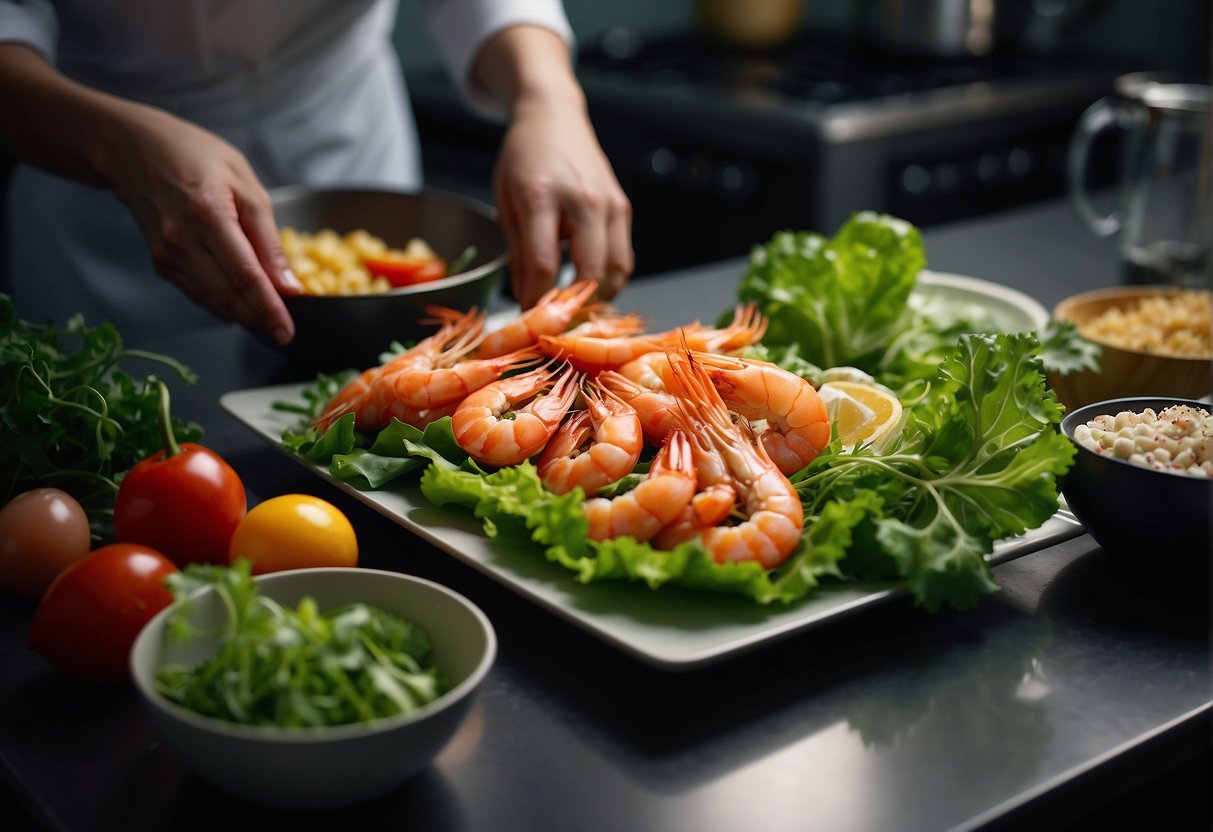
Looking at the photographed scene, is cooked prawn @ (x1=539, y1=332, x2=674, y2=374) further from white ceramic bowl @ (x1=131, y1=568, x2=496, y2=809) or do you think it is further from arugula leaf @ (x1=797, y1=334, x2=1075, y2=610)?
white ceramic bowl @ (x1=131, y1=568, x2=496, y2=809)

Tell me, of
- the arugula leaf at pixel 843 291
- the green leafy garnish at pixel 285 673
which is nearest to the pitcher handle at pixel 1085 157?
the arugula leaf at pixel 843 291

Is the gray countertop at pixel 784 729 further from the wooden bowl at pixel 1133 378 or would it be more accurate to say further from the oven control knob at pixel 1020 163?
the oven control knob at pixel 1020 163

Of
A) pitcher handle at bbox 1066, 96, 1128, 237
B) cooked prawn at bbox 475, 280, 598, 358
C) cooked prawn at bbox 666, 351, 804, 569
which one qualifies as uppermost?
cooked prawn at bbox 666, 351, 804, 569

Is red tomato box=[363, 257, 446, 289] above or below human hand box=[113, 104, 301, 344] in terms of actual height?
below

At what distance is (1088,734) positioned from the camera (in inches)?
34.6

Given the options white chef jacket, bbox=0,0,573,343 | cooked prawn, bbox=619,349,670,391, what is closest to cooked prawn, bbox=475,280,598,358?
cooked prawn, bbox=619,349,670,391

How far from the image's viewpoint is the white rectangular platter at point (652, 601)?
914 mm

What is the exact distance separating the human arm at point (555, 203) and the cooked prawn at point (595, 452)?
0.42 meters

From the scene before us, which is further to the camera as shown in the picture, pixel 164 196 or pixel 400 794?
pixel 164 196

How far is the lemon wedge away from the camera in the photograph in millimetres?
1191

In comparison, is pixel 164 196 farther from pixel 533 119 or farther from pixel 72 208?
pixel 72 208

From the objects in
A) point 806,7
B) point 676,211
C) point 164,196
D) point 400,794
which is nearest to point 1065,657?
point 400,794

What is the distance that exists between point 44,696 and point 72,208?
1391 millimetres

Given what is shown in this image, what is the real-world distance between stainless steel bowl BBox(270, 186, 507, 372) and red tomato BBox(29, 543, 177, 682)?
22.7 inches
